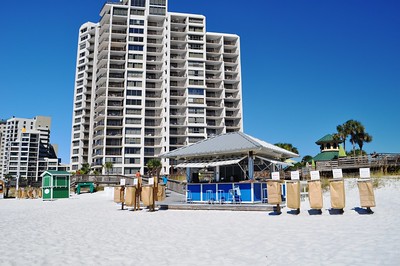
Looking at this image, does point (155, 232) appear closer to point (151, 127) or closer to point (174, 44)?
point (151, 127)

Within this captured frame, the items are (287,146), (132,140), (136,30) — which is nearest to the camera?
(287,146)

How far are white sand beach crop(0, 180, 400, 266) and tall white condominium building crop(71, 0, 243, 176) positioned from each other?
62.7 m

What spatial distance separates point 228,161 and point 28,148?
5895 inches

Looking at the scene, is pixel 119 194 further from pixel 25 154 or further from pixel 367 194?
pixel 25 154

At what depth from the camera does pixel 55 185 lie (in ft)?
101

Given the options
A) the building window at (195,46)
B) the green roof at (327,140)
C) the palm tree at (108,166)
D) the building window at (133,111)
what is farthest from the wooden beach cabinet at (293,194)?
the building window at (195,46)

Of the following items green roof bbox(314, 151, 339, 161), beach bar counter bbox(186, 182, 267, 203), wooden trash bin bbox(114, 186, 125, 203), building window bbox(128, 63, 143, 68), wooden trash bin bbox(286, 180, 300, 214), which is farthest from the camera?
building window bbox(128, 63, 143, 68)

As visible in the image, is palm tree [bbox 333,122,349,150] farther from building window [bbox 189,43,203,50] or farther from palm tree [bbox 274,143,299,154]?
building window [bbox 189,43,203,50]

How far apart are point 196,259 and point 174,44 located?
253 feet

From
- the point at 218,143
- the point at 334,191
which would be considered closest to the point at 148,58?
the point at 218,143

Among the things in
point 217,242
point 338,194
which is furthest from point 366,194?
point 217,242

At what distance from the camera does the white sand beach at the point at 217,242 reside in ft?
20.7

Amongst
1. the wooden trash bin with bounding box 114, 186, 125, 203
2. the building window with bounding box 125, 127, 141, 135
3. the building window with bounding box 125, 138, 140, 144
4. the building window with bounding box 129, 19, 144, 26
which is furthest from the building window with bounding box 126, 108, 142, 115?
the wooden trash bin with bounding box 114, 186, 125, 203

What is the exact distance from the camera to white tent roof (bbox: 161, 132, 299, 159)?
19.1 metres
